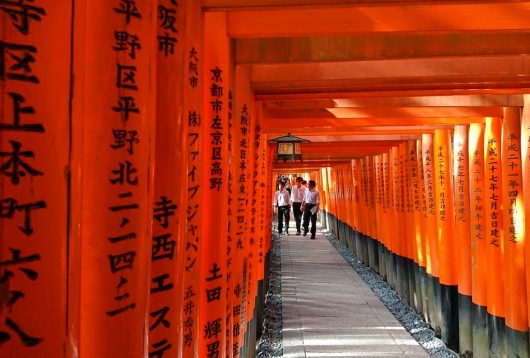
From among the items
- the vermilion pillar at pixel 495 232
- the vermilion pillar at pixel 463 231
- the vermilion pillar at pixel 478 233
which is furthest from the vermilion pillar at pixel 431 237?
the vermilion pillar at pixel 495 232

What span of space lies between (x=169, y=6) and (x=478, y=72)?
3.29 meters

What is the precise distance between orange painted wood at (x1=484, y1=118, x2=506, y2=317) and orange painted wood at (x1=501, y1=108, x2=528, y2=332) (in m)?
0.24

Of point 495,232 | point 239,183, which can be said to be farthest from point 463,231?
point 239,183

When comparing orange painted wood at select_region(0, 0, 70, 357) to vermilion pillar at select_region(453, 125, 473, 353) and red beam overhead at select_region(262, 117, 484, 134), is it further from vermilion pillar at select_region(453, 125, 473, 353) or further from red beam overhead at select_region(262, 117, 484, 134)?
vermilion pillar at select_region(453, 125, 473, 353)

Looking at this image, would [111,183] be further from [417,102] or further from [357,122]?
[357,122]

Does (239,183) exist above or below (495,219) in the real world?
above

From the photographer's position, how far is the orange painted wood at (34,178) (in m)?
1.10

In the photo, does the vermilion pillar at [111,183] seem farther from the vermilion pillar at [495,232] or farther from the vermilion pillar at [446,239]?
the vermilion pillar at [446,239]

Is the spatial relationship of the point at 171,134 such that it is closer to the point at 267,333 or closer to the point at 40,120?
the point at 40,120

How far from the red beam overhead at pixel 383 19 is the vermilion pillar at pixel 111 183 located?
1.92 m

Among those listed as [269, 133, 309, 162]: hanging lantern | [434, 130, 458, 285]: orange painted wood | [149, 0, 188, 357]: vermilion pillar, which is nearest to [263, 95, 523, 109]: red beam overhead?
[269, 133, 309, 162]: hanging lantern

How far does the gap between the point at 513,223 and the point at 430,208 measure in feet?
8.63

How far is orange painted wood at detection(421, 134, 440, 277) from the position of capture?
8.08m

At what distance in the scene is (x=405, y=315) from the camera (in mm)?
9578
